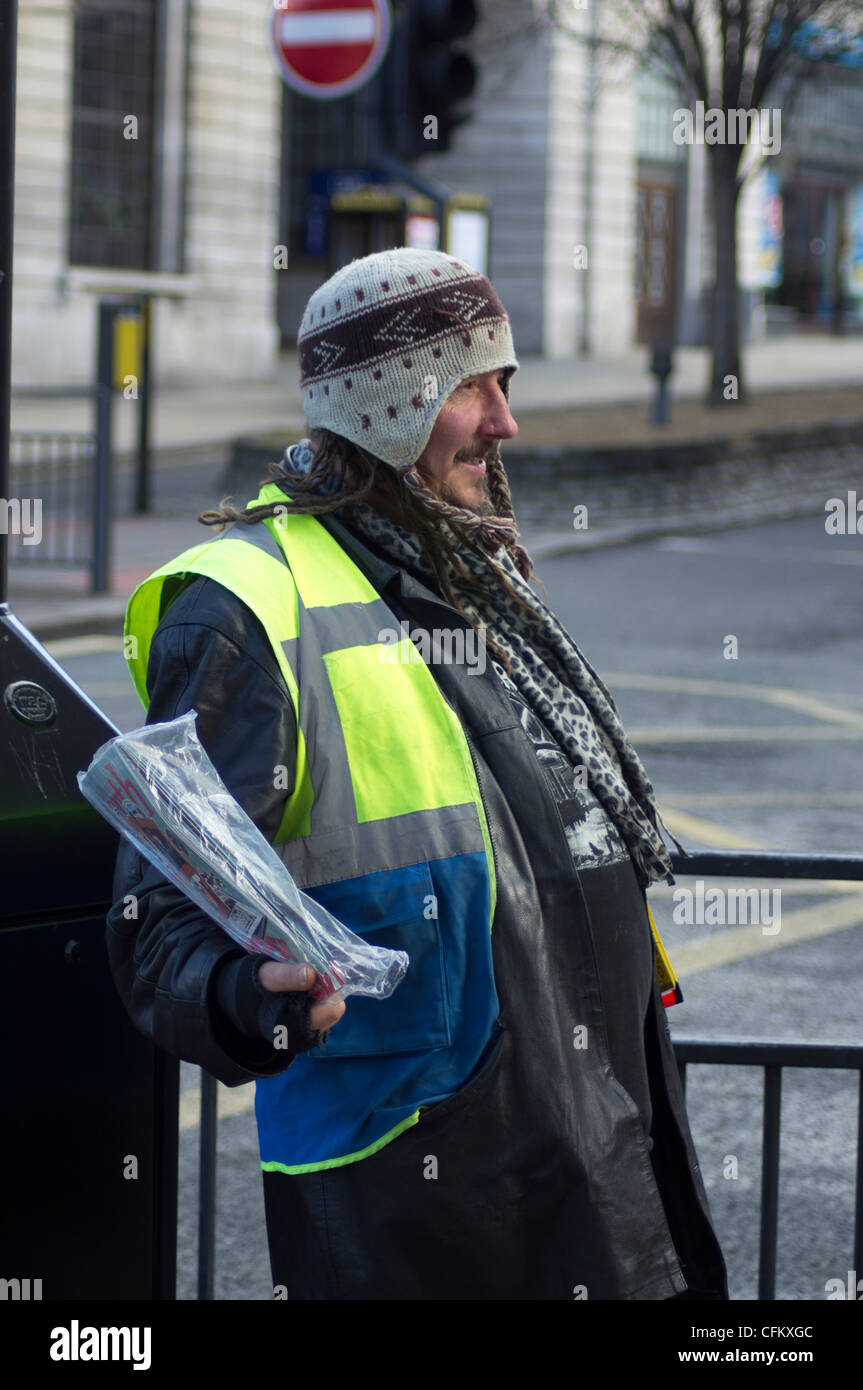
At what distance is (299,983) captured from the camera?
168 cm

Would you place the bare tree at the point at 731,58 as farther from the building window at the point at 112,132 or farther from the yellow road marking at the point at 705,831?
the yellow road marking at the point at 705,831

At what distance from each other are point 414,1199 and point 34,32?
21316 millimetres

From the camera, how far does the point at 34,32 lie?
69.3 ft

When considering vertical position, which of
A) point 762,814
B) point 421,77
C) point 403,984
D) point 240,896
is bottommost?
point 762,814

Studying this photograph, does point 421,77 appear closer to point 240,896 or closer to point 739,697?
point 739,697

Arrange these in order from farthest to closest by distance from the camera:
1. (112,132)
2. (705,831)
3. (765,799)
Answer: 1. (112,132)
2. (765,799)
3. (705,831)

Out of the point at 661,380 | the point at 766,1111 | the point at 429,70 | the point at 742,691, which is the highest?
the point at 429,70

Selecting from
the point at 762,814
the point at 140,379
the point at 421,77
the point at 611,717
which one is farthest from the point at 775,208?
the point at 611,717

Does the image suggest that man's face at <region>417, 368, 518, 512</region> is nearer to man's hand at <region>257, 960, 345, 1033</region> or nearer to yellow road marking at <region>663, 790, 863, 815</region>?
man's hand at <region>257, 960, 345, 1033</region>

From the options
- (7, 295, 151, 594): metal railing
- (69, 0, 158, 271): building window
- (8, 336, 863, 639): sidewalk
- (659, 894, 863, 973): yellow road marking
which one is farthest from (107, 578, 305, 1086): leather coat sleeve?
(69, 0, 158, 271): building window

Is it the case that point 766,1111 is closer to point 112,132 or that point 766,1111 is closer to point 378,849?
point 378,849

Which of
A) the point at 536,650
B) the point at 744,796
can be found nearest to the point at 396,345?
the point at 536,650

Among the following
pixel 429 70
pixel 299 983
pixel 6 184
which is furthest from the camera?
pixel 429 70

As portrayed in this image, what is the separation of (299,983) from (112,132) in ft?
73.9
